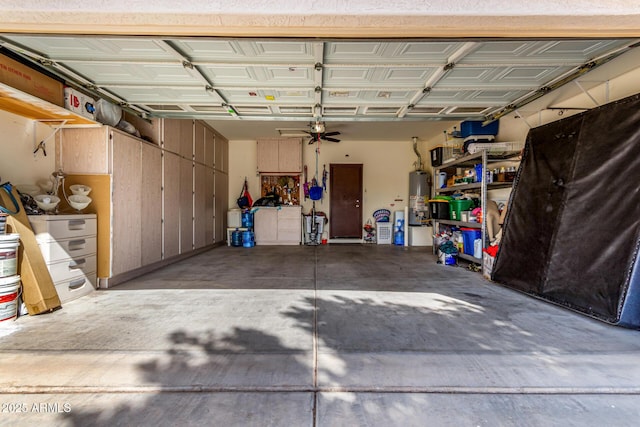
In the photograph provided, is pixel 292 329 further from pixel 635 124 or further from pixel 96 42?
pixel 635 124

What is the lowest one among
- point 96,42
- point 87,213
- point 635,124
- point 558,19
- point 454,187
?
point 87,213

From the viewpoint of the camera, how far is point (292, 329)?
7.83ft

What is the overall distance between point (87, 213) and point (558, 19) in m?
4.77

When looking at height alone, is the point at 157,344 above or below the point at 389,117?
below

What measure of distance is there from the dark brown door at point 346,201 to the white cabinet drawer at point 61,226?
19.7 ft

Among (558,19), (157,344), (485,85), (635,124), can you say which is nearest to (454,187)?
(485,85)

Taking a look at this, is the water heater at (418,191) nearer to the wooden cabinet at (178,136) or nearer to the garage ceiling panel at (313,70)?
the garage ceiling panel at (313,70)

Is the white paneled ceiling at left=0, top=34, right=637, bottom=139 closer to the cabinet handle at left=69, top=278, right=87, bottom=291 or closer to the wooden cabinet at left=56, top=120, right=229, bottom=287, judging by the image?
the wooden cabinet at left=56, top=120, right=229, bottom=287

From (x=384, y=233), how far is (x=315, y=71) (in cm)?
593

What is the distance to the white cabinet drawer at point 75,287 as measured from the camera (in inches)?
119

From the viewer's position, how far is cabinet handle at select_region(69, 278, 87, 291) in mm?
3160

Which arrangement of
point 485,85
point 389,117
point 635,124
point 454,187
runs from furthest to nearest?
point 454,187 < point 389,117 < point 485,85 < point 635,124

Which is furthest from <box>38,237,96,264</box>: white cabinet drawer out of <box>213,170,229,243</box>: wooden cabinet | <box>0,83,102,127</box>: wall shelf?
<box>213,170,229,243</box>: wooden cabinet

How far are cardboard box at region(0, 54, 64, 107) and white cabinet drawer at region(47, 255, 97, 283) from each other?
1.72 m
